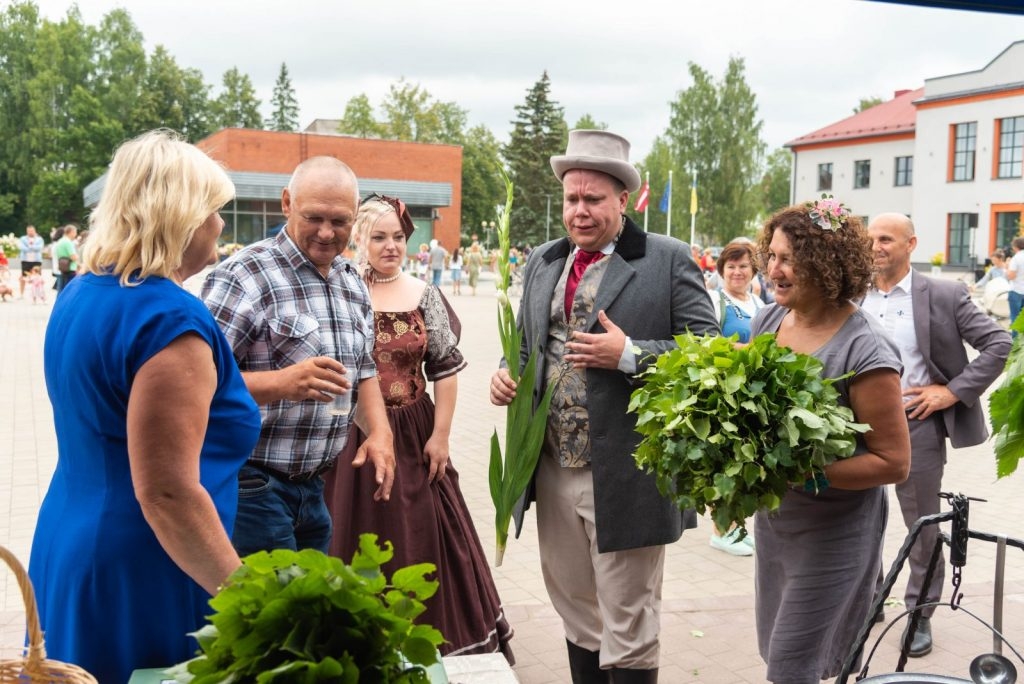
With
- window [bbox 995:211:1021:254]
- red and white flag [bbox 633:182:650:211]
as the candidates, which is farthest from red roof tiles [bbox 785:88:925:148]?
red and white flag [bbox 633:182:650:211]

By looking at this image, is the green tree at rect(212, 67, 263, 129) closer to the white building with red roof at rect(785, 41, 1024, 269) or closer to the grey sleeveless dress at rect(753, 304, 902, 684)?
the white building with red roof at rect(785, 41, 1024, 269)

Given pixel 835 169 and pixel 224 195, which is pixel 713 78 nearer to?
pixel 835 169

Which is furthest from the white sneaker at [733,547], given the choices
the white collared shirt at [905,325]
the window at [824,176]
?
the window at [824,176]

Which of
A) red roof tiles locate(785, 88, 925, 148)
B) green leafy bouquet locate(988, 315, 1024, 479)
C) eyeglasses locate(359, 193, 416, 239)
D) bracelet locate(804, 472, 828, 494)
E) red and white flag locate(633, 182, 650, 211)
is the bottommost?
bracelet locate(804, 472, 828, 494)

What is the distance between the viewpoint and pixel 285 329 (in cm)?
315

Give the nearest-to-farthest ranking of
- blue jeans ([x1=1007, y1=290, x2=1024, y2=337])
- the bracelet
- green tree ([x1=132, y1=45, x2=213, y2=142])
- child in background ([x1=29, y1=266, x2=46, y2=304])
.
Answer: the bracelet, blue jeans ([x1=1007, y1=290, x2=1024, y2=337]), child in background ([x1=29, y1=266, x2=46, y2=304]), green tree ([x1=132, y1=45, x2=213, y2=142])

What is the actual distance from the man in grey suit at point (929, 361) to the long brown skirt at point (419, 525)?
222 cm

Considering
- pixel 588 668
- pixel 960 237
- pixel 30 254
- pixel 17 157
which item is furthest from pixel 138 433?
pixel 17 157

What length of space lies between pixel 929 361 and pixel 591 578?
221 cm

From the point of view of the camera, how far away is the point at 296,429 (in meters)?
3.12

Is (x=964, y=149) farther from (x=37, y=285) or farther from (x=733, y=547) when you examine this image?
(x=733, y=547)

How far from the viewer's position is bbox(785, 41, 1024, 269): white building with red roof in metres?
45.7

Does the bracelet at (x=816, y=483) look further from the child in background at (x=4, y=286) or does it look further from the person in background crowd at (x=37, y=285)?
the child in background at (x=4, y=286)

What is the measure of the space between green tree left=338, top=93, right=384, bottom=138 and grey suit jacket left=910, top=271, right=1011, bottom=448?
2951 inches
